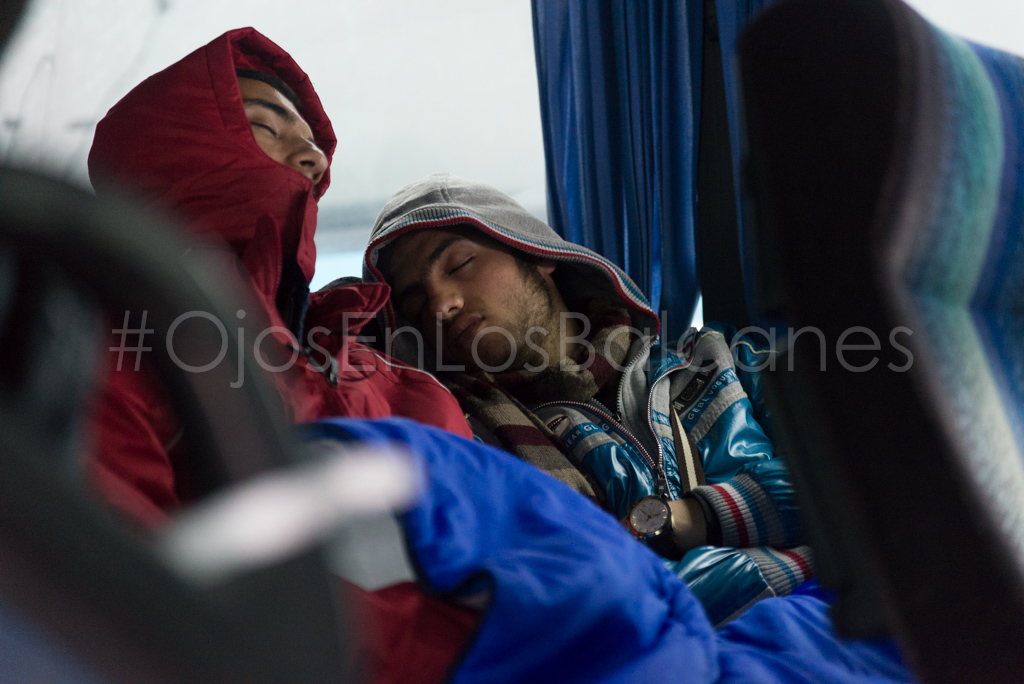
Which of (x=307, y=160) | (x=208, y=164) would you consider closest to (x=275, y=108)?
(x=307, y=160)

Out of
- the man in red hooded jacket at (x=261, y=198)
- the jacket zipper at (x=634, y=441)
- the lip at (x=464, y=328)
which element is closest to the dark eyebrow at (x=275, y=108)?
the man in red hooded jacket at (x=261, y=198)

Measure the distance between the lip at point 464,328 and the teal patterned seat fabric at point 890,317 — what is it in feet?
3.03

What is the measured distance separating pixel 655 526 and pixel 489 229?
0.65 metres

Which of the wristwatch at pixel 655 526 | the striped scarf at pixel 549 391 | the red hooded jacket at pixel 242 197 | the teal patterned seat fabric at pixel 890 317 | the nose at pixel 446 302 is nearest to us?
the teal patterned seat fabric at pixel 890 317

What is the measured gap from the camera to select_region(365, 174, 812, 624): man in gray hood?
103 cm

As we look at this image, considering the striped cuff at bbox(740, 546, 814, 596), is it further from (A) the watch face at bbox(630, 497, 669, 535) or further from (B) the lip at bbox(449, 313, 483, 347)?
(B) the lip at bbox(449, 313, 483, 347)

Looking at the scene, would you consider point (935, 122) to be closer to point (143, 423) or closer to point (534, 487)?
point (534, 487)

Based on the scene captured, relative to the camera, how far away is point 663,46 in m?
1.64

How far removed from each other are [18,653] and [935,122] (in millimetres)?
484

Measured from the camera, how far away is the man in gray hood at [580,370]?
1028mm

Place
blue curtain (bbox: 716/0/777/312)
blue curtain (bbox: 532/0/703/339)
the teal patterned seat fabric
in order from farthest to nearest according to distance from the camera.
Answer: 1. blue curtain (bbox: 532/0/703/339)
2. blue curtain (bbox: 716/0/777/312)
3. the teal patterned seat fabric

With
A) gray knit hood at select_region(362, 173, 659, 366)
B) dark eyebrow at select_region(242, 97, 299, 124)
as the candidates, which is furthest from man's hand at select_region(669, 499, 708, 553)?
dark eyebrow at select_region(242, 97, 299, 124)

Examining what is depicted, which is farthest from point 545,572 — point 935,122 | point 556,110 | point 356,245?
point 556,110

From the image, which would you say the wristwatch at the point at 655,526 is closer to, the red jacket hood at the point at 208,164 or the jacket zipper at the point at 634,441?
the jacket zipper at the point at 634,441
